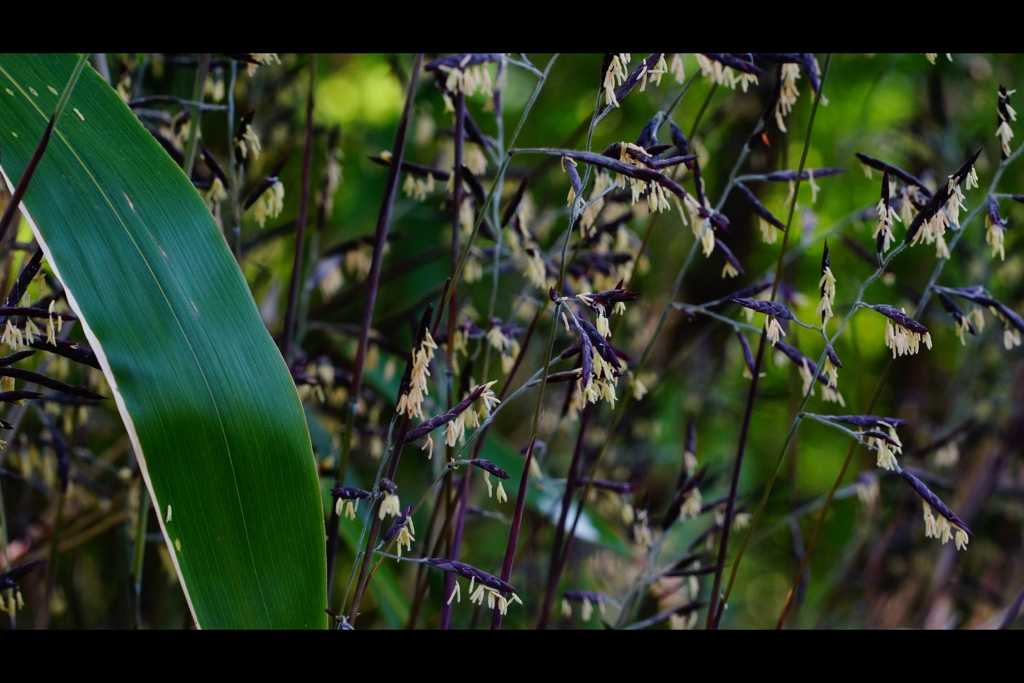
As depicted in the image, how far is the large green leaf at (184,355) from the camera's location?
0.45 m

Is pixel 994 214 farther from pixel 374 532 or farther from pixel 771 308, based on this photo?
pixel 374 532

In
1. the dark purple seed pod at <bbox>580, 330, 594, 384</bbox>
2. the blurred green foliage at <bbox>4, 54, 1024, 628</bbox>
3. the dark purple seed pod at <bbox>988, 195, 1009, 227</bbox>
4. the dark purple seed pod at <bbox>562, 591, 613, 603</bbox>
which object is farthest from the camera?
the blurred green foliage at <bbox>4, 54, 1024, 628</bbox>

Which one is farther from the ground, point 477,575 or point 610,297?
point 610,297

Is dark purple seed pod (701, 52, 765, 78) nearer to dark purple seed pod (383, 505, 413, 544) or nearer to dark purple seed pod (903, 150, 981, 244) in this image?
dark purple seed pod (903, 150, 981, 244)

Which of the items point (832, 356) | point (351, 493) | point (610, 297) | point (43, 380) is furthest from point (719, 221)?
point (43, 380)

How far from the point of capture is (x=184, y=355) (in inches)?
18.1

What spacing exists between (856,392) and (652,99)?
0.77 metres

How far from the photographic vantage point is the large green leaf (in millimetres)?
448

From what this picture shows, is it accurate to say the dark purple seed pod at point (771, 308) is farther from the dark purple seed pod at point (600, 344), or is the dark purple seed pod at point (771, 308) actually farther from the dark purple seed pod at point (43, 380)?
the dark purple seed pod at point (43, 380)

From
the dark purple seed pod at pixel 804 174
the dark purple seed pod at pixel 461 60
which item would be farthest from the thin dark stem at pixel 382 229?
the dark purple seed pod at pixel 804 174

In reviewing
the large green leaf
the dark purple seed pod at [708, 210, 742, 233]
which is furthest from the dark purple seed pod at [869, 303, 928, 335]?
the large green leaf

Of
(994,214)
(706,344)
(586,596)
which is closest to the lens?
(994,214)

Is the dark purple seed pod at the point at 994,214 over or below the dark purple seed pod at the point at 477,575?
over

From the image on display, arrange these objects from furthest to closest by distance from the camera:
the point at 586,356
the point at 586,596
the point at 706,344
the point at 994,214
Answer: the point at 706,344
the point at 586,596
the point at 994,214
the point at 586,356
